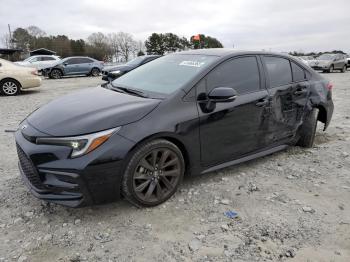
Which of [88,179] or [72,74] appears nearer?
[88,179]

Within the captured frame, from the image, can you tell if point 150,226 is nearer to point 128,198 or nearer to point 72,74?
point 128,198

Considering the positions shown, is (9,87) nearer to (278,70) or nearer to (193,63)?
(193,63)

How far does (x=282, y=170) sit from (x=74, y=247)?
2684 millimetres

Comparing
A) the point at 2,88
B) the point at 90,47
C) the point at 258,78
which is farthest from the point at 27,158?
the point at 90,47

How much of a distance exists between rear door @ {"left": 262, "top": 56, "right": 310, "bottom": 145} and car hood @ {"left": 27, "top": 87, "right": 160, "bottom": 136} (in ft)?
5.54

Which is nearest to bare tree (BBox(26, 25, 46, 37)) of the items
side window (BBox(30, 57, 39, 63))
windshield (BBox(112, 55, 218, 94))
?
side window (BBox(30, 57, 39, 63))

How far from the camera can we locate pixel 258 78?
13.3ft

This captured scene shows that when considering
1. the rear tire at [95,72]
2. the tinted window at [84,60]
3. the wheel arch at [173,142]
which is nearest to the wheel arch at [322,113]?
the wheel arch at [173,142]

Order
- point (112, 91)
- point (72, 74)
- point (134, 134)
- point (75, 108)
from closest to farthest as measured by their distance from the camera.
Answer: point (134, 134), point (75, 108), point (112, 91), point (72, 74)

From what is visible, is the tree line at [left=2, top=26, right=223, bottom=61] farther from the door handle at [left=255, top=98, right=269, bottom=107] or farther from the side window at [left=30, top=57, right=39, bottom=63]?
the door handle at [left=255, top=98, right=269, bottom=107]

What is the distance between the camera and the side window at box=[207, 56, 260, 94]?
363 cm

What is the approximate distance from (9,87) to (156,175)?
9.74 meters

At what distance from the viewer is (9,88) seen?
11094mm

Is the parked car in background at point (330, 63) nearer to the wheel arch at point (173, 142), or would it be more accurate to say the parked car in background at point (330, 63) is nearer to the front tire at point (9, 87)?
the front tire at point (9, 87)
